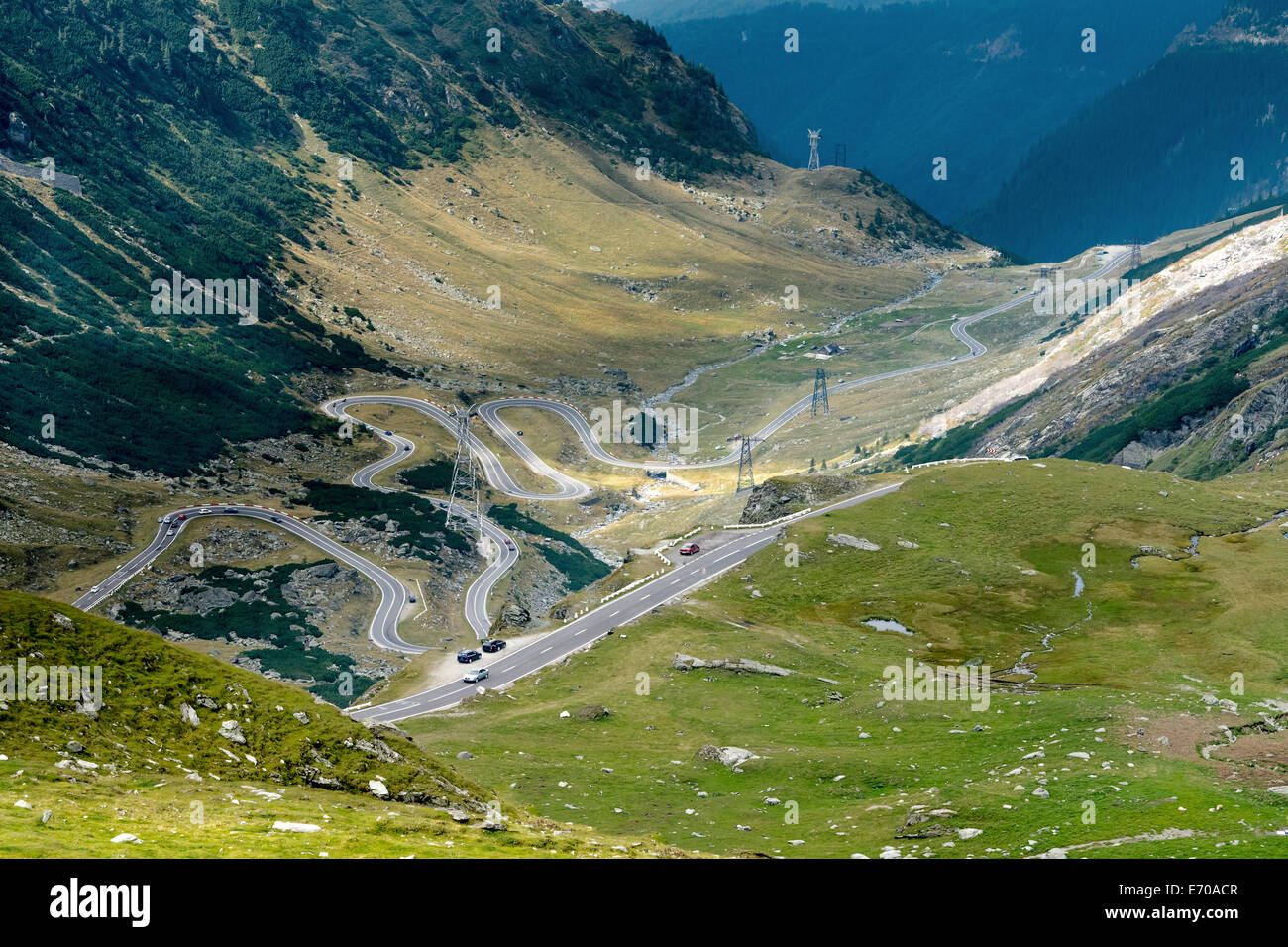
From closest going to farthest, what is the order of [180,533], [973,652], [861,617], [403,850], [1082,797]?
Answer: [403,850]
[1082,797]
[973,652]
[861,617]
[180,533]

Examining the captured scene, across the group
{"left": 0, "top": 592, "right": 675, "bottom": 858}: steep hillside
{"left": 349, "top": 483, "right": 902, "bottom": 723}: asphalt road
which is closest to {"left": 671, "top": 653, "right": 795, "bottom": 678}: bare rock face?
{"left": 349, "top": 483, "right": 902, "bottom": 723}: asphalt road

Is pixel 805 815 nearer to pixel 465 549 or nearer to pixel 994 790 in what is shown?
pixel 994 790

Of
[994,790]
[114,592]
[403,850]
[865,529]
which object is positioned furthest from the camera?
[114,592]

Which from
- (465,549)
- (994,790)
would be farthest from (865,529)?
(465,549)

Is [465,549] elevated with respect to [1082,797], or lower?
elevated

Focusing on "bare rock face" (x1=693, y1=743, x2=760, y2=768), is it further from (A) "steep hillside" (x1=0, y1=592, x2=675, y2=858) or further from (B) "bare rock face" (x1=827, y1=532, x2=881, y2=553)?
(B) "bare rock face" (x1=827, y1=532, x2=881, y2=553)
